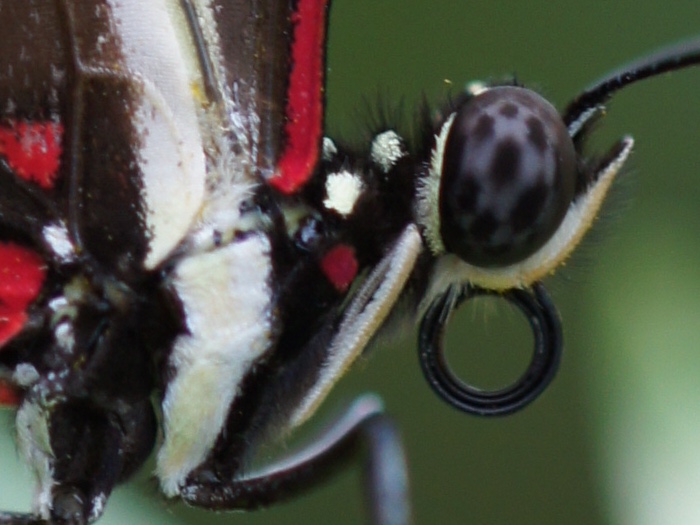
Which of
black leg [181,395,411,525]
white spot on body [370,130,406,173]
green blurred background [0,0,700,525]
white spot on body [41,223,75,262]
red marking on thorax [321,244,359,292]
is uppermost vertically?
white spot on body [370,130,406,173]

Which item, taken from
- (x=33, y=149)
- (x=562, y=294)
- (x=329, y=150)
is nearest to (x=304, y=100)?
(x=329, y=150)

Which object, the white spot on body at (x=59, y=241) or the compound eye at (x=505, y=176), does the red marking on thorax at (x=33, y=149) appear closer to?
the white spot on body at (x=59, y=241)

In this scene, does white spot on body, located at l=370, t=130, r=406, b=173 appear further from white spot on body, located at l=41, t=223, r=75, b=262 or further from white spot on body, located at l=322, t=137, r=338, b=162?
white spot on body, located at l=41, t=223, r=75, b=262

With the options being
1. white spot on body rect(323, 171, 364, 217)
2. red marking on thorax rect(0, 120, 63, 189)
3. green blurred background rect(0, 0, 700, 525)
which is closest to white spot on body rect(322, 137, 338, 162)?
white spot on body rect(323, 171, 364, 217)

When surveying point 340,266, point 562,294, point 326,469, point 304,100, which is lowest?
point 562,294

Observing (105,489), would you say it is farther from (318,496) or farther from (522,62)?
(522,62)

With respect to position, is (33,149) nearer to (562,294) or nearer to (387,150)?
(387,150)

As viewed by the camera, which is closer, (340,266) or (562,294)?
(340,266)
